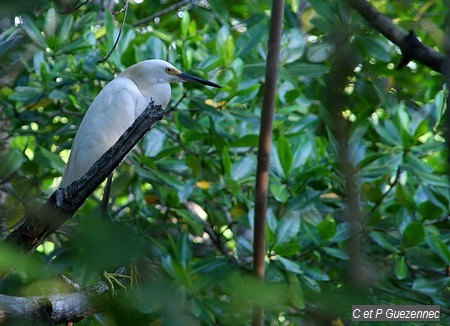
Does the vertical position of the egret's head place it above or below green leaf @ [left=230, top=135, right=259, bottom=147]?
above

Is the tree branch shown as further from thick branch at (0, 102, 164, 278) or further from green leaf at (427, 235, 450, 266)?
green leaf at (427, 235, 450, 266)

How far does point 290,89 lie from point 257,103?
23cm

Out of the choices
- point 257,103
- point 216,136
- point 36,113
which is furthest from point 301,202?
point 36,113

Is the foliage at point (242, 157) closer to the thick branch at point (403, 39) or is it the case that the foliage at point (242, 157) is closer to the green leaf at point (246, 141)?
the green leaf at point (246, 141)

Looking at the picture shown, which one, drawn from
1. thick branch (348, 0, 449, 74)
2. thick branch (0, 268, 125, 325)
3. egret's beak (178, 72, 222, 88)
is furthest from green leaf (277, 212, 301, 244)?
thick branch (348, 0, 449, 74)

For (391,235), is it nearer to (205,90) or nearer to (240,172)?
→ (240,172)

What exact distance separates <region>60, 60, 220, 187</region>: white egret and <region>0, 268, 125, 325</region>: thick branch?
0.84 metres

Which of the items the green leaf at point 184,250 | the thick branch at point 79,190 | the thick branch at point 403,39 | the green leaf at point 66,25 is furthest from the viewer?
the green leaf at point 184,250

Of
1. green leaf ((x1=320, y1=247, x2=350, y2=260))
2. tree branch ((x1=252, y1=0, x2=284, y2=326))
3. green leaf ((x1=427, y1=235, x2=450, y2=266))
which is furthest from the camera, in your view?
green leaf ((x1=320, y1=247, x2=350, y2=260))

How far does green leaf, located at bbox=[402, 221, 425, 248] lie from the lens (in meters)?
2.30

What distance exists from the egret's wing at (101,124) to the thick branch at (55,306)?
828 millimetres

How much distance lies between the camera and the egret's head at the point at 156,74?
8.71ft

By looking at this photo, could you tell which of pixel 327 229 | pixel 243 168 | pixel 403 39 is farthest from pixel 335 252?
pixel 403 39

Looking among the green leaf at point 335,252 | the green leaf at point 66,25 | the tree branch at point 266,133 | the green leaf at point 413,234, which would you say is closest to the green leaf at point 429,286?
the green leaf at point 413,234
